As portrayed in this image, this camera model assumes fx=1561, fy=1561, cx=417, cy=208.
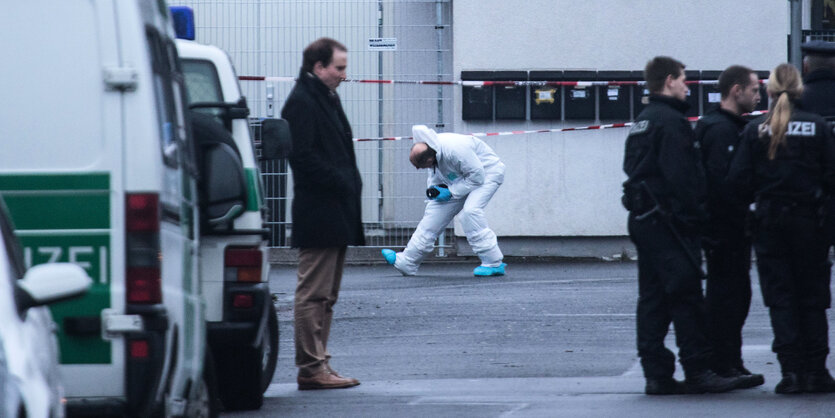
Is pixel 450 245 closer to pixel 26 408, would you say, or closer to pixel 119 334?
pixel 119 334

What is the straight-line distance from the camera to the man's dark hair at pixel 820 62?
27.0ft

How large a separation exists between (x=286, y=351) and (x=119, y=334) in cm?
577

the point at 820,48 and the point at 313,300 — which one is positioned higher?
the point at 820,48

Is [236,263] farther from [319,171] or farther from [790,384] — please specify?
[790,384]

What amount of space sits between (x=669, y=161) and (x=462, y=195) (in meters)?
9.02

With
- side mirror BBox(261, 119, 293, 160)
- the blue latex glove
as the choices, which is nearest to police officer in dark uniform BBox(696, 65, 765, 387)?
side mirror BBox(261, 119, 293, 160)

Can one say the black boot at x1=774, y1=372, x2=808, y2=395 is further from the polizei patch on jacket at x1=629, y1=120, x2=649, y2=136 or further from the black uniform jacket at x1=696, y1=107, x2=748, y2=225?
the polizei patch on jacket at x1=629, y1=120, x2=649, y2=136

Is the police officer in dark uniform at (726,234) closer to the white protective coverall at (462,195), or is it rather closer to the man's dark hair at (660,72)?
the man's dark hair at (660,72)

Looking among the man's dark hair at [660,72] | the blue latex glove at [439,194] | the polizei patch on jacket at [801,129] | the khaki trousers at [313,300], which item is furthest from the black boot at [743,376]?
the blue latex glove at [439,194]

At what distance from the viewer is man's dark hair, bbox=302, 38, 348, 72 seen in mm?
8297

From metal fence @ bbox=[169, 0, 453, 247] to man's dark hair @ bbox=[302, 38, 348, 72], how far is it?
32.8 feet

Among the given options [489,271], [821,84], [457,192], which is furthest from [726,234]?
[457,192]

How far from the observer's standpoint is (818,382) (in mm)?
7773

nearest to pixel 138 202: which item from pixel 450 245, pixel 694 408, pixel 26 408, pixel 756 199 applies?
pixel 26 408
